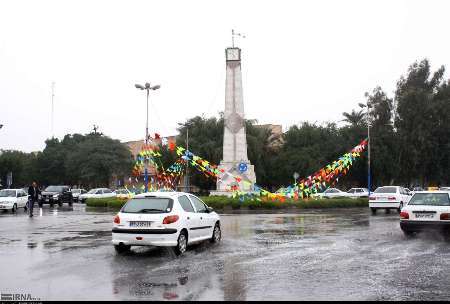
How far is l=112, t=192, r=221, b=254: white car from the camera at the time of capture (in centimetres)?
1210

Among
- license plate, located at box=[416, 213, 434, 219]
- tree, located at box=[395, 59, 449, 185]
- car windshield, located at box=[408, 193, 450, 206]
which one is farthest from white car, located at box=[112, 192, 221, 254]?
tree, located at box=[395, 59, 449, 185]

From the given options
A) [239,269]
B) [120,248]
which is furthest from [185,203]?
[239,269]

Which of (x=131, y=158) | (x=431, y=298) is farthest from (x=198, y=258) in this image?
(x=131, y=158)

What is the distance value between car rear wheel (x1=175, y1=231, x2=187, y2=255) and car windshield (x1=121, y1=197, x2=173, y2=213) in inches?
26.6

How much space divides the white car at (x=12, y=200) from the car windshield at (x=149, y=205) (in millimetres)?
22650

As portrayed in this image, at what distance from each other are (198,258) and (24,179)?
81564 mm

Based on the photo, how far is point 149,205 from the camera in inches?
497

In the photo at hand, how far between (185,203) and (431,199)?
320 inches

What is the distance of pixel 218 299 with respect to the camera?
7633 millimetres

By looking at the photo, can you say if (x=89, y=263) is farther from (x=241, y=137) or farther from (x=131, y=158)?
(x=131, y=158)

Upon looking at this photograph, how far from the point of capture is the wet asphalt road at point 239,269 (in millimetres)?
8102

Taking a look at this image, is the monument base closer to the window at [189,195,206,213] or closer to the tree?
the window at [189,195,206,213]

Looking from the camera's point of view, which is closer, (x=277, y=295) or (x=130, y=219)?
(x=277, y=295)

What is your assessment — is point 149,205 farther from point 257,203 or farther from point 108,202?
point 108,202
